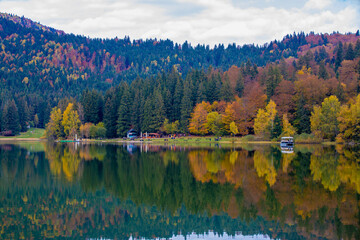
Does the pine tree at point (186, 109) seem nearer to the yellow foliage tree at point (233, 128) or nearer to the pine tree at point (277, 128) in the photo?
the yellow foliage tree at point (233, 128)

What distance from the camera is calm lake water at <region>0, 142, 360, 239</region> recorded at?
1806cm

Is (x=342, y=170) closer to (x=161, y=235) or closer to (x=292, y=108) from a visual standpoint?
(x=161, y=235)

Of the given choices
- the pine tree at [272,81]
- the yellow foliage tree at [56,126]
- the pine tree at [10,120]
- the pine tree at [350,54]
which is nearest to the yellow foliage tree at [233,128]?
the pine tree at [272,81]

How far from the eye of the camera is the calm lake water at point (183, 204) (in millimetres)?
18062

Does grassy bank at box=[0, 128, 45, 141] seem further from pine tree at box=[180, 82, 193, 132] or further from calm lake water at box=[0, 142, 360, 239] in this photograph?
calm lake water at box=[0, 142, 360, 239]

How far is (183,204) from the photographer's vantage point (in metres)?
23.1

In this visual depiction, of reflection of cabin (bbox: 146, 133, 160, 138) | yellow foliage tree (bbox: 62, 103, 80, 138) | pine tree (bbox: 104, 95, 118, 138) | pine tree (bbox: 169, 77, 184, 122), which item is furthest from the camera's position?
pine tree (bbox: 104, 95, 118, 138)

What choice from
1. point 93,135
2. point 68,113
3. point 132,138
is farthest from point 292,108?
point 68,113

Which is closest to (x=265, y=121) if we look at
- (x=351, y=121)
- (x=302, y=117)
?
(x=302, y=117)

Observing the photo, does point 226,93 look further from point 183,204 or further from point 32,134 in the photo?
point 183,204

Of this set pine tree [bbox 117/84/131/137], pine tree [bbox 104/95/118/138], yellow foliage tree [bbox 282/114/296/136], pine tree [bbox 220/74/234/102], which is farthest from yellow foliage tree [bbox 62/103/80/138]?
yellow foliage tree [bbox 282/114/296/136]

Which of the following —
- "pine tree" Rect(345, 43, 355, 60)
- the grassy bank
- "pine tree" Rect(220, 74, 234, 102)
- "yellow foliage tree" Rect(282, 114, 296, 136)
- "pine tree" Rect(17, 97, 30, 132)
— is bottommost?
the grassy bank

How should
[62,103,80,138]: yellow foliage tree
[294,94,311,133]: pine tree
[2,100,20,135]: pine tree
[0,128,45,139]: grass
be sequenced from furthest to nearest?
[0,128,45,139]: grass
[2,100,20,135]: pine tree
[62,103,80,138]: yellow foliage tree
[294,94,311,133]: pine tree

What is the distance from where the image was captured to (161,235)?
1817 centimetres
